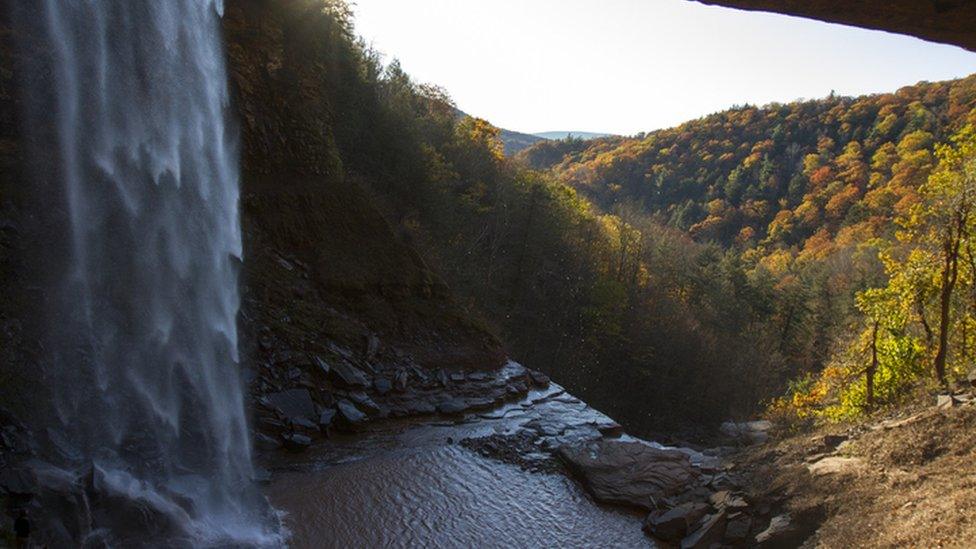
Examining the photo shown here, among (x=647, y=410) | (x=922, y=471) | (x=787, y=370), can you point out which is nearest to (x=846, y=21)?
(x=922, y=471)

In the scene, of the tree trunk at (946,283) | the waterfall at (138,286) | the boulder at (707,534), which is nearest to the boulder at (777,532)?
the boulder at (707,534)

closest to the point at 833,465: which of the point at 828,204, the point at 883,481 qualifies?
the point at 883,481

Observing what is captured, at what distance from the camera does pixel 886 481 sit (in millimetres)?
8055

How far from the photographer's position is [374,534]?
27.7 ft

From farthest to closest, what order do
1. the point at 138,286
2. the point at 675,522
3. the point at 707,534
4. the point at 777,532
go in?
the point at 675,522, the point at 138,286, the point at 707,534, the point at 777,532

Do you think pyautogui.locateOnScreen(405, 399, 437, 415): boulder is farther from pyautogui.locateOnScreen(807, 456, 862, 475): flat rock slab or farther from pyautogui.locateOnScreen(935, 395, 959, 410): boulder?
pyautogui.locateOnScreen(935, 395, 959, 410): boulder

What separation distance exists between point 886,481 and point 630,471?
14.3 feet

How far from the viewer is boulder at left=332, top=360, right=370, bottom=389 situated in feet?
43.8

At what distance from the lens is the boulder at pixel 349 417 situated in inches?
486

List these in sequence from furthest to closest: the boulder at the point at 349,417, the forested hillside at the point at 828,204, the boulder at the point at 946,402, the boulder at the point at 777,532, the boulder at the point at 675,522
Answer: the forested hillside at the point at 828,204, the boulder at the point at 349,417, the boulder at the point at 675,522, the boulder at the point at 946,402, the boulder at the point at 777,532

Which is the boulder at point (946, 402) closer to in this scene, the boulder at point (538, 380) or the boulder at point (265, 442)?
→ the boulder at point (538, 380)

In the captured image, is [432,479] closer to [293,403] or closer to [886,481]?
[293,403]

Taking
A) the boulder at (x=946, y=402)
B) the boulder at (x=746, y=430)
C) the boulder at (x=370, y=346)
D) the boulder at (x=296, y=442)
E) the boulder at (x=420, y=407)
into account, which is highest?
the boulder at (x=946, y=402)

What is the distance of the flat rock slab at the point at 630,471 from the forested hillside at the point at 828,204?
547 centimetres
